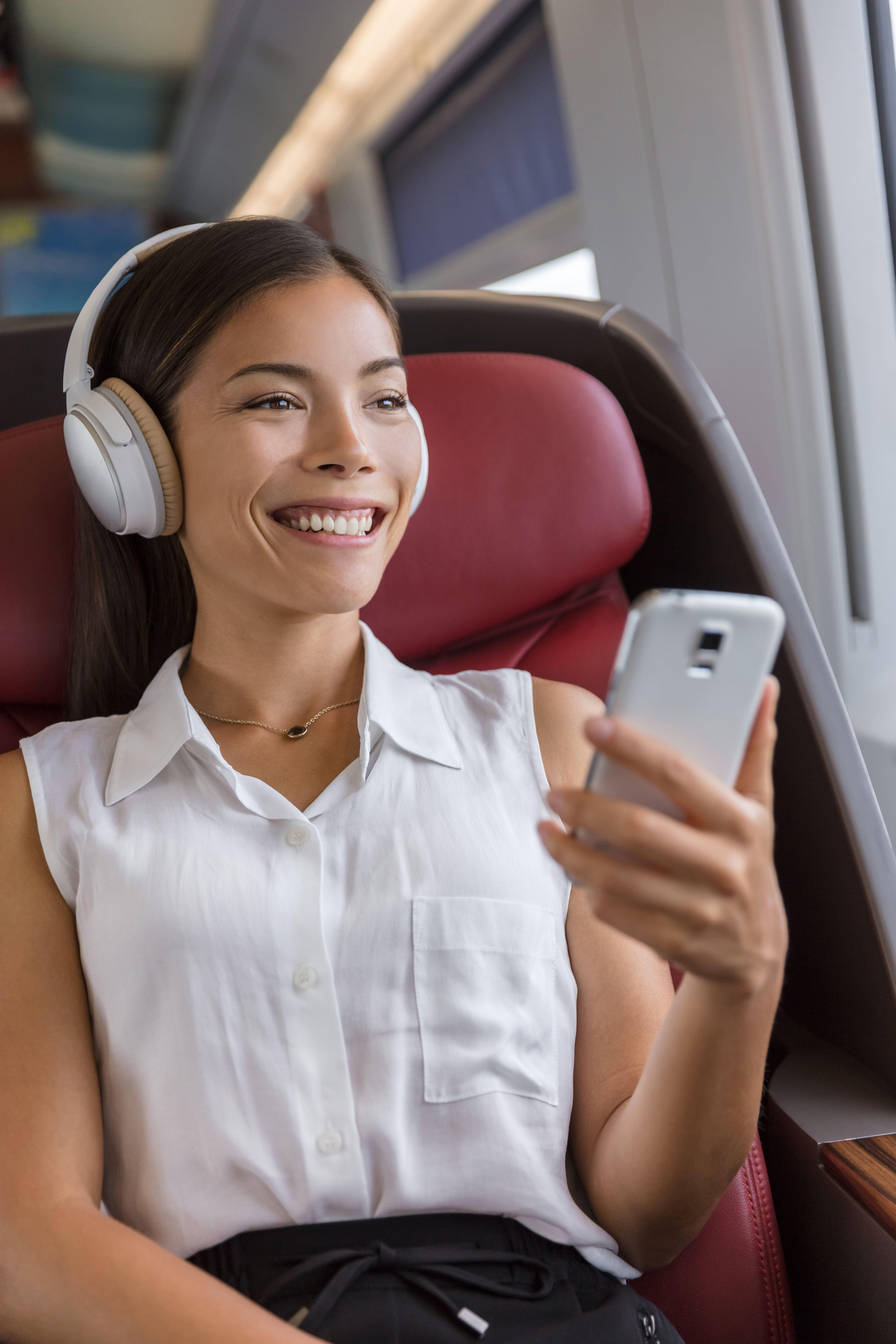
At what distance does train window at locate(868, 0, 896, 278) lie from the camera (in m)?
1.77

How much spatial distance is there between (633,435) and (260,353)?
632 millimetres

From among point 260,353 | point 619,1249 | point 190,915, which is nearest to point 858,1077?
point 619,1249

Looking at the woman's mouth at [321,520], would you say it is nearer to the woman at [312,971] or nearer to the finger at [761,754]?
the woman at [312,971]

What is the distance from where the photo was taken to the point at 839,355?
1825 mm

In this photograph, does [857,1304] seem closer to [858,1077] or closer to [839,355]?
[858,1077]

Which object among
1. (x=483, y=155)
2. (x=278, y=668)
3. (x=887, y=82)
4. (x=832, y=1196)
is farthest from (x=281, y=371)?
(x=483, y=155)

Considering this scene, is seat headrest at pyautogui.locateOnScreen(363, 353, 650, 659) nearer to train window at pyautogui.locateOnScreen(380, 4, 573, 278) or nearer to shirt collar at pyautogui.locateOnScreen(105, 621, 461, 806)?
shirt collar at pyautogui.locateOnScreen(105, 621, 461, 806)

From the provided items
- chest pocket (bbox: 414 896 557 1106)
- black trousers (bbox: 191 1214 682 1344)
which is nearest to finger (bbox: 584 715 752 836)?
chest pocket (bbox: 414 896 557 1106)

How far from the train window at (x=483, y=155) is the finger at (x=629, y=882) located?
13.1ft

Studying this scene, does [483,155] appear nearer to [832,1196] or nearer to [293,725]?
[293,725]

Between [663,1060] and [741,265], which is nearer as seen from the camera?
[663,1060]

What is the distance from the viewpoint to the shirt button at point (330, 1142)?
96 centimetres

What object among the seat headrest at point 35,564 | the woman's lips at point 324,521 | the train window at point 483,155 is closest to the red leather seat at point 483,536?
the seat headrest at point 35,564

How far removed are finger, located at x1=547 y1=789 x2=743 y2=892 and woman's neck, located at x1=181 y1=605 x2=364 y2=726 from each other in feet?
2.12
